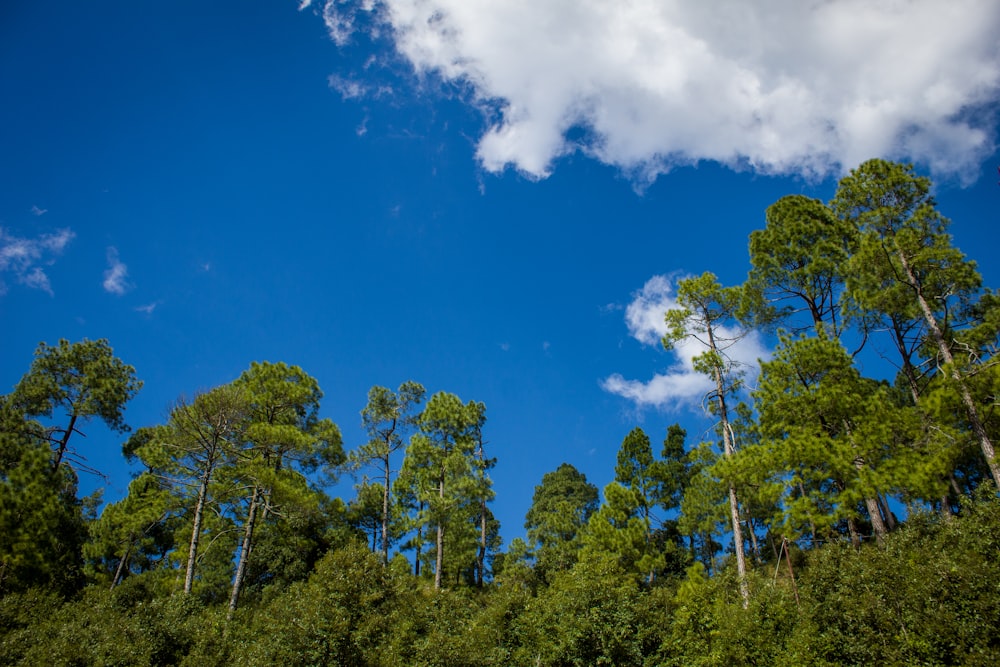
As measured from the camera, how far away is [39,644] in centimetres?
1295

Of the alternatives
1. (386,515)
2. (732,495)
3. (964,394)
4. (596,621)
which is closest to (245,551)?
(386,515)

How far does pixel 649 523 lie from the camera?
28984mm

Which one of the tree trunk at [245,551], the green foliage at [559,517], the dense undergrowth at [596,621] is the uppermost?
the green foliage at [559,517]

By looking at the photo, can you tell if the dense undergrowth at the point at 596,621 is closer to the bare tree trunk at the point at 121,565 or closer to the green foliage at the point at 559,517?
the green foliage at the point at 559,517

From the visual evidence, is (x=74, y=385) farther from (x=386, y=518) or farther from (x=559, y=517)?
(x=559, y=517)

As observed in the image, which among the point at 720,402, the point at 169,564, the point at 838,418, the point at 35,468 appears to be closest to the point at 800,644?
the point at 838,418

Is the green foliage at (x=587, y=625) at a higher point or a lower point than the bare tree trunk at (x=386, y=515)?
lower

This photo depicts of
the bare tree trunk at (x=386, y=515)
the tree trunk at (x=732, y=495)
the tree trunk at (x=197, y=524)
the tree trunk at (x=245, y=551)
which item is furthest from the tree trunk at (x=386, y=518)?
the tree trunk at (x=732, y=495)

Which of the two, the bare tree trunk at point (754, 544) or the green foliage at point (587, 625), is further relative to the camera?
the bare tree trunk at point (754, 544)

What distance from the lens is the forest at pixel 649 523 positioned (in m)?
12.4

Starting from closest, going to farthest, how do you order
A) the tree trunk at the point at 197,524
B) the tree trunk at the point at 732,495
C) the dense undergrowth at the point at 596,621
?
the dense undergrowth at the point at 596,621
the tree trunk at the point at 732,495
the tree trunk at the point at 197,524

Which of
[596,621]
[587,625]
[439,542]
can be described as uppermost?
[439,542]

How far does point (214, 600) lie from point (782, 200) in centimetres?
3575

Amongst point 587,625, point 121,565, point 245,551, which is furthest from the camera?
point 121,565
